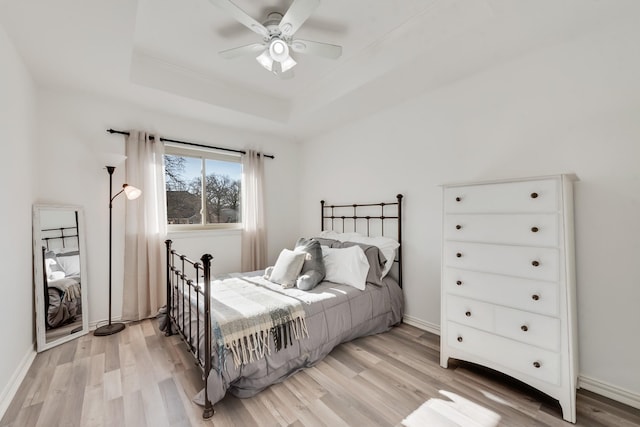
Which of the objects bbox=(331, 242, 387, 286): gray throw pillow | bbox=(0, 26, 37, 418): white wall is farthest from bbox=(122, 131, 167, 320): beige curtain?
bbox=(331, 242, 387, 286): gray throw pillow

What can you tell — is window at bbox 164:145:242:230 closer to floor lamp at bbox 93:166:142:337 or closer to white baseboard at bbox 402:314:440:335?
floor lamp at bbox 93:166:142:337

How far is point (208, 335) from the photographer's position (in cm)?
162

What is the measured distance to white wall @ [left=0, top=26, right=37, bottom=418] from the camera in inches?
66.4

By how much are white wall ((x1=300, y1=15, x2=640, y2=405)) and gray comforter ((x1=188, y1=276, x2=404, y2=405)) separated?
39cm

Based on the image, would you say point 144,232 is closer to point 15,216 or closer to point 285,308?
point 15,216

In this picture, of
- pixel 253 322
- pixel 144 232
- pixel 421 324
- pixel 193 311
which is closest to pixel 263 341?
pixel 253 322

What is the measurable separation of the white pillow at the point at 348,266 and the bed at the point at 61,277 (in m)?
2.41

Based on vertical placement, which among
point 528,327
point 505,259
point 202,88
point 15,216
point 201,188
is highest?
point 202,88

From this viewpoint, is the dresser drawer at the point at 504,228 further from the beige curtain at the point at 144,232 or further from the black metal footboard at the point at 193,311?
the beige curtain at the point at 144,232

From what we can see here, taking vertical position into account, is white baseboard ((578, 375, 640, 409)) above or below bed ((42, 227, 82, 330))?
below

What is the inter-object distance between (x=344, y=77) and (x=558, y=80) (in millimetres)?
1723

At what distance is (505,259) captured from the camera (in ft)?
5.85

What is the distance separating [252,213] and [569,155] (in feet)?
11.1

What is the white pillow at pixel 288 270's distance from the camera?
2.57 m
